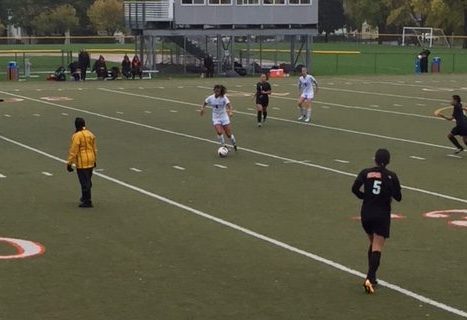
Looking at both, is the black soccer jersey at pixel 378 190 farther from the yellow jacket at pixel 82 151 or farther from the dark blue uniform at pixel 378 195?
the yellow jacket at pixel 82 151

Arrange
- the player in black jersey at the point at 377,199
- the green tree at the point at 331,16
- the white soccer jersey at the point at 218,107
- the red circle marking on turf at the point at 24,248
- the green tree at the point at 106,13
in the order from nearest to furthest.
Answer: the player in black jersey at the point at 377,199
the red circle marking on turf at the point at 24,248
the white soccer jersey at the point at 218,107
the green tree at the point at 106,13
the green tree at the point at 331,16

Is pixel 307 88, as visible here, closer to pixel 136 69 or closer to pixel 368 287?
pixel 368 287

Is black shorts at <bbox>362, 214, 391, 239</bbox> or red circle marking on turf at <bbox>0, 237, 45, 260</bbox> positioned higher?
black shorts at <bbox>362, 214, 391, 239</bbox>

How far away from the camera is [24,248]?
12.0m

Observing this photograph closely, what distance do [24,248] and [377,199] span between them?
4665 millimetres

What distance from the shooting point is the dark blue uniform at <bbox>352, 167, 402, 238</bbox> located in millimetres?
9711

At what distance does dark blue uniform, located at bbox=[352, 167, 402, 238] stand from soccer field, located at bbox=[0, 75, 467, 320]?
2.40 ft

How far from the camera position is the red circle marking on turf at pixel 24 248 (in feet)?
38.1

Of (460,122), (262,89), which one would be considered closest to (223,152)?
(460,122)

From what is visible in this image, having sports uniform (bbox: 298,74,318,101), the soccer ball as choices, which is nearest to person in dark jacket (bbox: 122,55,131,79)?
sports uniform (bbox: 298,74,318,101)

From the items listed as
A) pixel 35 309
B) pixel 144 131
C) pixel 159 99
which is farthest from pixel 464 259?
pixel 159 99

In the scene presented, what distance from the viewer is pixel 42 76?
54281 mm

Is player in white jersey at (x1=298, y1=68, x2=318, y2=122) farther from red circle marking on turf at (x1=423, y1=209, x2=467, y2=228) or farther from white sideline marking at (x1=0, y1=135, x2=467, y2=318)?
red circle marking on turf at (x1=423, y1=209, x2=467, y2=228)

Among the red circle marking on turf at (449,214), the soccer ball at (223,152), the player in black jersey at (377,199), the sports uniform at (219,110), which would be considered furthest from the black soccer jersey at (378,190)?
the sports uniform at (219,110)
